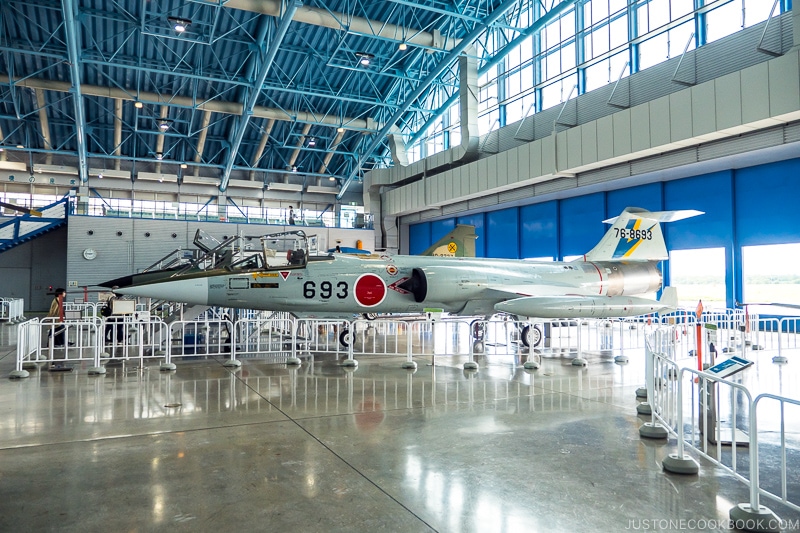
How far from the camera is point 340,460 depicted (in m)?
4.46

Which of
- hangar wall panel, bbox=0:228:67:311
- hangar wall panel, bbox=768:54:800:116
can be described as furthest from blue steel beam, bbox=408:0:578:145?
hangar wall panel, bbox=0:228:67:311

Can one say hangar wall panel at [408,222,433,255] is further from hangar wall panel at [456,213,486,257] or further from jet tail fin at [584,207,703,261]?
jet tail fin at [584,207,703,261]

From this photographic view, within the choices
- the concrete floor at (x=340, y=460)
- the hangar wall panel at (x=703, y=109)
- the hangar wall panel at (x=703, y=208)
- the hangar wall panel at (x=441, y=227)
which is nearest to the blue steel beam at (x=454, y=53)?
the hangar wall panel at (x=441, y=227)

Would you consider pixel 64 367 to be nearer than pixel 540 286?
Yes

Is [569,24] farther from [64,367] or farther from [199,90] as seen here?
[64,367]

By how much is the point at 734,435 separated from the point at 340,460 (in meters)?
3.08

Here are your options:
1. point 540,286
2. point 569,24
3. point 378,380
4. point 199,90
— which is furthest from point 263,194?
point 378,380

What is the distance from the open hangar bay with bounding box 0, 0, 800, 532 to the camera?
386 cm

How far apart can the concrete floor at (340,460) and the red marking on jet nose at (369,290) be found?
3.15 metres

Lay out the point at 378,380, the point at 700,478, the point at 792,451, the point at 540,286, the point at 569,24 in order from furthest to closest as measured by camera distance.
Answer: the point at 569,24
the point at 540,286
the point at 378,380
the point at 792,451
the point at 700,478

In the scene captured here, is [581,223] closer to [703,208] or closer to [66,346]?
[703,208]

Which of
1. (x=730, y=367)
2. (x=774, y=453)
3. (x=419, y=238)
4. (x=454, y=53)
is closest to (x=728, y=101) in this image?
(x=454, y=53)

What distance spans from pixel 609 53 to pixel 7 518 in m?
21.3

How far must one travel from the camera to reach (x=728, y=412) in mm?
6129
